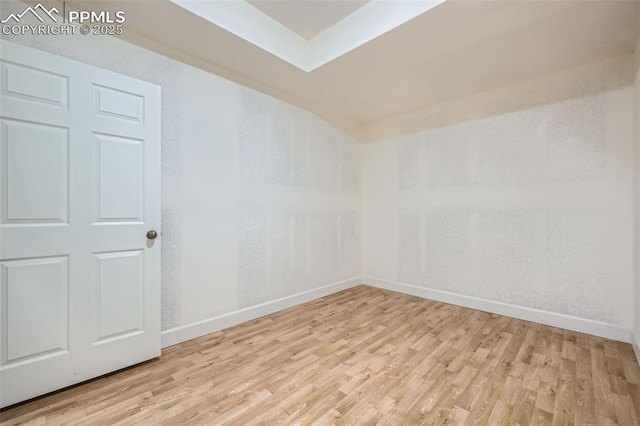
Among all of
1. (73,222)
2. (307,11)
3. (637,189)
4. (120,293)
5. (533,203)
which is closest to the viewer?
(73,222)

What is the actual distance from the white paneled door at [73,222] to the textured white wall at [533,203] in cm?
321

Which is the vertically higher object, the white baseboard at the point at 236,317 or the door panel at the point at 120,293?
the door panel at the point at 120,293

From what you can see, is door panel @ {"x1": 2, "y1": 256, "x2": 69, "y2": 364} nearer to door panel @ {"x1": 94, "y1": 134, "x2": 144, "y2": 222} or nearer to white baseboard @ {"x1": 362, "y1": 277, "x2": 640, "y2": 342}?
door panel @ {"x1": 94, "y1": 134, "x2": 144, "y2": 222}

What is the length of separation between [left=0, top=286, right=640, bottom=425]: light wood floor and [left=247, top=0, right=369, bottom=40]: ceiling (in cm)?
302

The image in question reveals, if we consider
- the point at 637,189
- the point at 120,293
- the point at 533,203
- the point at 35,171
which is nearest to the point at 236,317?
the point at 120,293

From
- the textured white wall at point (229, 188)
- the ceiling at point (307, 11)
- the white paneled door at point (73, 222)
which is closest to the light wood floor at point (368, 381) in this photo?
the white paneled door at point (73, 222)

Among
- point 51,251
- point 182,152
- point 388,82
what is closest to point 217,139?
point 182,152

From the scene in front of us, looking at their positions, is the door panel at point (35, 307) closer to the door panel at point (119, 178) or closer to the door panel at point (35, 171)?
the door panel at point (35, 171)

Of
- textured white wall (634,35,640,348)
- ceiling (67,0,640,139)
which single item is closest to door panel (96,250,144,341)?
ceiling (67,0,640,139)

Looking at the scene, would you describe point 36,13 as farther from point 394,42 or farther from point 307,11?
point 394,42

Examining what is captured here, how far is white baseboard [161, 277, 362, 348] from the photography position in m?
2.45

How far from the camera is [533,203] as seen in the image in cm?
298

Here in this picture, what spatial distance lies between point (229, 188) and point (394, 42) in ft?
6.80

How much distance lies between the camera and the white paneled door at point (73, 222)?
5.45 feet
